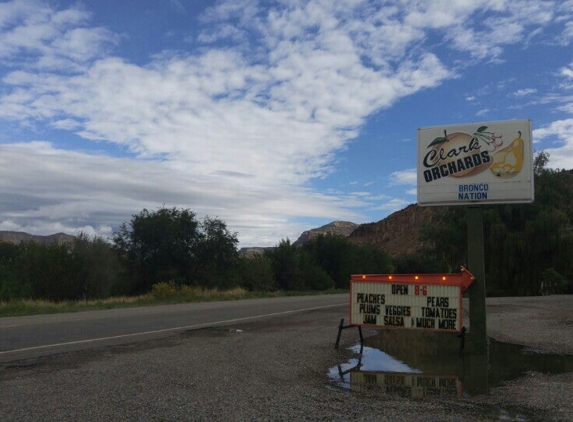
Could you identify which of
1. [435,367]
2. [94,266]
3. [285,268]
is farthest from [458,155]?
[285,268]

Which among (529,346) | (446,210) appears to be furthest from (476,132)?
(446,210)

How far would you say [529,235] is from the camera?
3609cm

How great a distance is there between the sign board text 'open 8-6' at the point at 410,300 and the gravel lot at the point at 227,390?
0.75 meters

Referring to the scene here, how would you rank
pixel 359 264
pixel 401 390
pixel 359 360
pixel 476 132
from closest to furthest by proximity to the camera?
1. pixel 401 390
2. pixel 359 360
3. pixel 476 132
4. pixel 359 264

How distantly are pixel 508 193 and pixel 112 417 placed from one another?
7.88 meters

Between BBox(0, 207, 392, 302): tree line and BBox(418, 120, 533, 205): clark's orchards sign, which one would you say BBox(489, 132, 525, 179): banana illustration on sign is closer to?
BBox(418, 120, 533, 205): clark's orchards sign

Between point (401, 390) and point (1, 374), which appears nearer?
point (401, 390)

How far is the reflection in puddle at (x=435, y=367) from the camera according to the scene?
24.3 ft

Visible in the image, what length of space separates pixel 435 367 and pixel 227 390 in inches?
150

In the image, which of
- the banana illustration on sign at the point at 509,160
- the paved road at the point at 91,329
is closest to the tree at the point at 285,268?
the paved road at the point at 91,329

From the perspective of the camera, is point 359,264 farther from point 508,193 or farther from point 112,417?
point 112,417

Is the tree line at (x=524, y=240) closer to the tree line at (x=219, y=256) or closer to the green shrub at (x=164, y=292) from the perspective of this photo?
the tree line at (x=219, y=256)

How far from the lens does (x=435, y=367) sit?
8961mm

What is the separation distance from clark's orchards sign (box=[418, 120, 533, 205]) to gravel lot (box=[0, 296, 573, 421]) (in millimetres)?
3084
